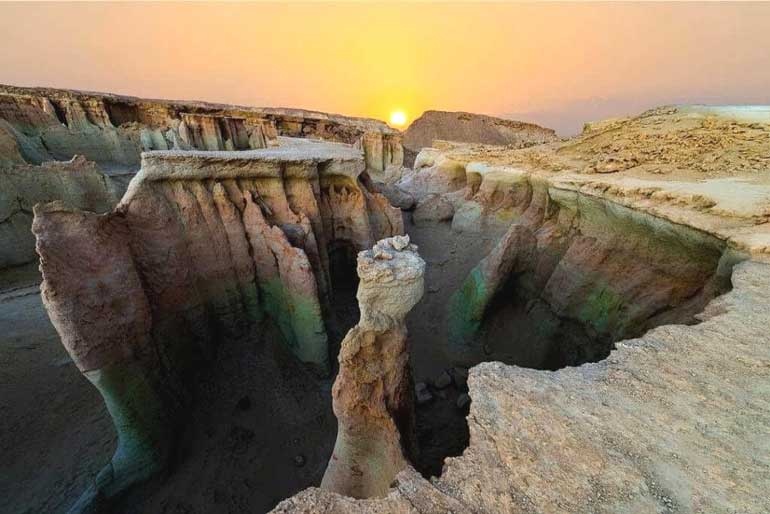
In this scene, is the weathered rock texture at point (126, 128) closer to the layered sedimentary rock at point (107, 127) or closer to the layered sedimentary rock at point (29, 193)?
the layered sedimentary rock at point (107, 127)

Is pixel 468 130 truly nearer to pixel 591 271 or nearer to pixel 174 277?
pixel 591 271

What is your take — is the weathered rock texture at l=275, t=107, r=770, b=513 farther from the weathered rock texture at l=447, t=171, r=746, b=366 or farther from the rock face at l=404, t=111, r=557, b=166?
the rock face at l=404, t=111, r=557, b=166

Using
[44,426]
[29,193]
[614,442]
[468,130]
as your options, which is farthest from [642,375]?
[468,130]

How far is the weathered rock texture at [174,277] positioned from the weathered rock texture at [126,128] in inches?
329

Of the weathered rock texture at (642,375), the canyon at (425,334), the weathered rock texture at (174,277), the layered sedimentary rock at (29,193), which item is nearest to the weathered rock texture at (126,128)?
the layered sedimentary rock at (29,193)

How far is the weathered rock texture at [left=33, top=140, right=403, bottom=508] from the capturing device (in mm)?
4207

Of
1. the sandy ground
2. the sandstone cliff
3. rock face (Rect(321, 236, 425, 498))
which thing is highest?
the sandstone cliff

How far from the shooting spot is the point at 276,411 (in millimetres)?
5863

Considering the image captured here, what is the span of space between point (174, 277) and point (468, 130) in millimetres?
28330

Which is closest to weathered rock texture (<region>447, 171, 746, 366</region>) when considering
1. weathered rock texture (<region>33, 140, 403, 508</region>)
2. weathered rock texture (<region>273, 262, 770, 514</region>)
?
weathered rock texture (<region>273, 262, 770, 514</region>)

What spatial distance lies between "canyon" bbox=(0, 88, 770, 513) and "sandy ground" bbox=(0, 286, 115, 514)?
0.06 meters

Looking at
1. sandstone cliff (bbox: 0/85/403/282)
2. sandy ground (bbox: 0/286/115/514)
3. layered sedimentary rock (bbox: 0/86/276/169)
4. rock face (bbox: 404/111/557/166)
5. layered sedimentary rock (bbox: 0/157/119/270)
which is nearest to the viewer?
sandy ground (bbox: 0/286/115/514)

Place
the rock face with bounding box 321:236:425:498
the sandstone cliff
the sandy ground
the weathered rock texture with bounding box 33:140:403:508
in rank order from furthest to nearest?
1. the sandstone cliff
2. the sandy ground
3. the weathered rock texture with bounding box 33:140:403:508
4. the rock face with bounding box 321:236:425:498

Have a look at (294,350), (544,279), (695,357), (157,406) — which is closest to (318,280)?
(294,350)
